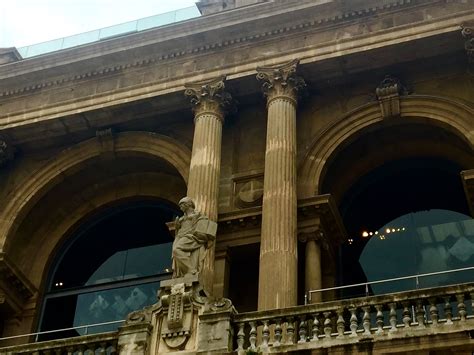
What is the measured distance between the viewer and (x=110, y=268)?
2288 cm

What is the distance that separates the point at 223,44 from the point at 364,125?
4.31 meters

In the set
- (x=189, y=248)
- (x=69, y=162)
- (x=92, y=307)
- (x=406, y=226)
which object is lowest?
(x=189, y=248)

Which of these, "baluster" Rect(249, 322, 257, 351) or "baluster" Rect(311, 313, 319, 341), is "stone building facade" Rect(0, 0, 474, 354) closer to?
"baluster" Rect(249, 322, 257, 351)

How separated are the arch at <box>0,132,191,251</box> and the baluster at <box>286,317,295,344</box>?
26.8ft

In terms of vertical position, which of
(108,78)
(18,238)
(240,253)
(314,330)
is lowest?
(314,330)

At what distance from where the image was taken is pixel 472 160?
20359 mm

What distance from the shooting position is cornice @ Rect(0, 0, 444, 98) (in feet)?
67.3

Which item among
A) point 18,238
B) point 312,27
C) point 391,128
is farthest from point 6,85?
point 391,128

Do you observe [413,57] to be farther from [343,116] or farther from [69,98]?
[69,98]

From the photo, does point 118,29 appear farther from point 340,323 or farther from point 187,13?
point 340,323

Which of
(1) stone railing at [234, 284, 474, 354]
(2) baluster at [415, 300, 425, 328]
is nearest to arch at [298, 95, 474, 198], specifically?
(1) stone railing at [234, 284, 474, 354]

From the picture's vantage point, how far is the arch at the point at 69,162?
71.6 feet

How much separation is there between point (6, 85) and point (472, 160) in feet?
42.4

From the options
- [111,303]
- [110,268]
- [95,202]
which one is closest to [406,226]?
[111,303]
